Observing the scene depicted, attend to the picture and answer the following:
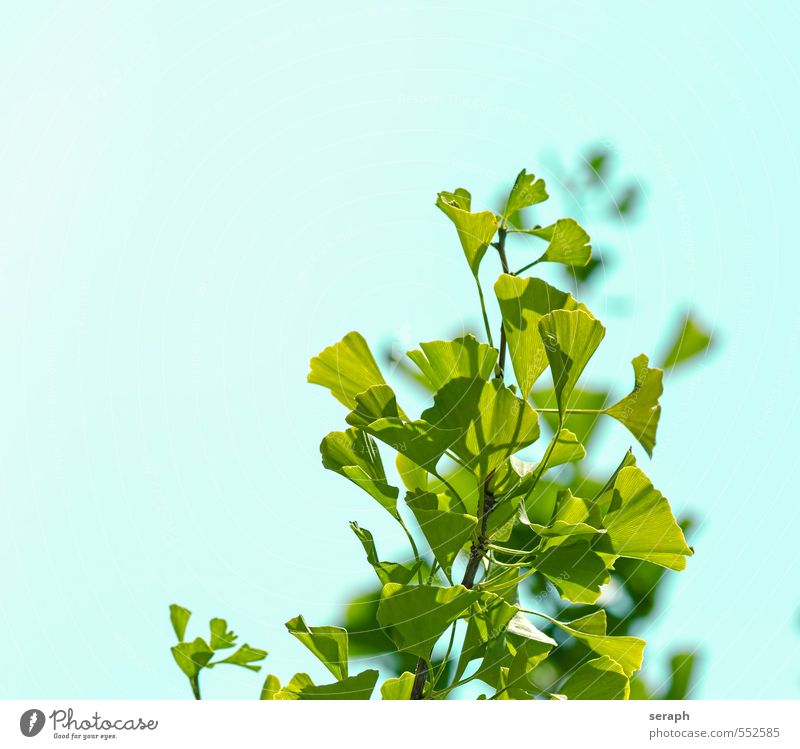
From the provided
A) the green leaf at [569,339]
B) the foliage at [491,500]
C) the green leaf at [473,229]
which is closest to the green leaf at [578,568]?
the foliage at [491,500]

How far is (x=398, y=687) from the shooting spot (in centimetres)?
56

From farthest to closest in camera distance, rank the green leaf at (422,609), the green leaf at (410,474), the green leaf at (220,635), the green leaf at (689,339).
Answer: the green leaf at (689,339), the green leaf at (220,635), the green leaf at (410,474), the green leaf at (422,609)

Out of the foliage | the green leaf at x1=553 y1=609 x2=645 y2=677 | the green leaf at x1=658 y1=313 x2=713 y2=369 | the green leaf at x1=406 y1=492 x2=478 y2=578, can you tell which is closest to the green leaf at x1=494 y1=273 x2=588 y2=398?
the foliage

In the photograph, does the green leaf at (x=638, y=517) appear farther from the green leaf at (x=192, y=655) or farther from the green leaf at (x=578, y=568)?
the green leaf at (x=192, y=655)

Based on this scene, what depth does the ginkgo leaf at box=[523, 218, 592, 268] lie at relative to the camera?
0.67 meters

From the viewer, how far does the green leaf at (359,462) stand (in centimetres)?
60

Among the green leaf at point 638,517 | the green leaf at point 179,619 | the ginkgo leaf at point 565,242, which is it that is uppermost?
the ginkgo leaf at point 565,242

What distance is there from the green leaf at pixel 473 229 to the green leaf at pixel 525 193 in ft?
0.24

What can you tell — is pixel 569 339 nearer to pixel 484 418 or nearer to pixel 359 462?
pixel 484 418

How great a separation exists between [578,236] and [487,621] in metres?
0.34

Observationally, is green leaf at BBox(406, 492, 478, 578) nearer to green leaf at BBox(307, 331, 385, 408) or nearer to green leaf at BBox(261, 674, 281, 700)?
green leaf at BBox(307, 331, 385, 408)

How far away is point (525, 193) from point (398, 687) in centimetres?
42

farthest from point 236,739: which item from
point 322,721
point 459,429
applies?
point 459,429

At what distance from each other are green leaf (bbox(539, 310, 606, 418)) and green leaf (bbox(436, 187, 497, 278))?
10 centimetres
